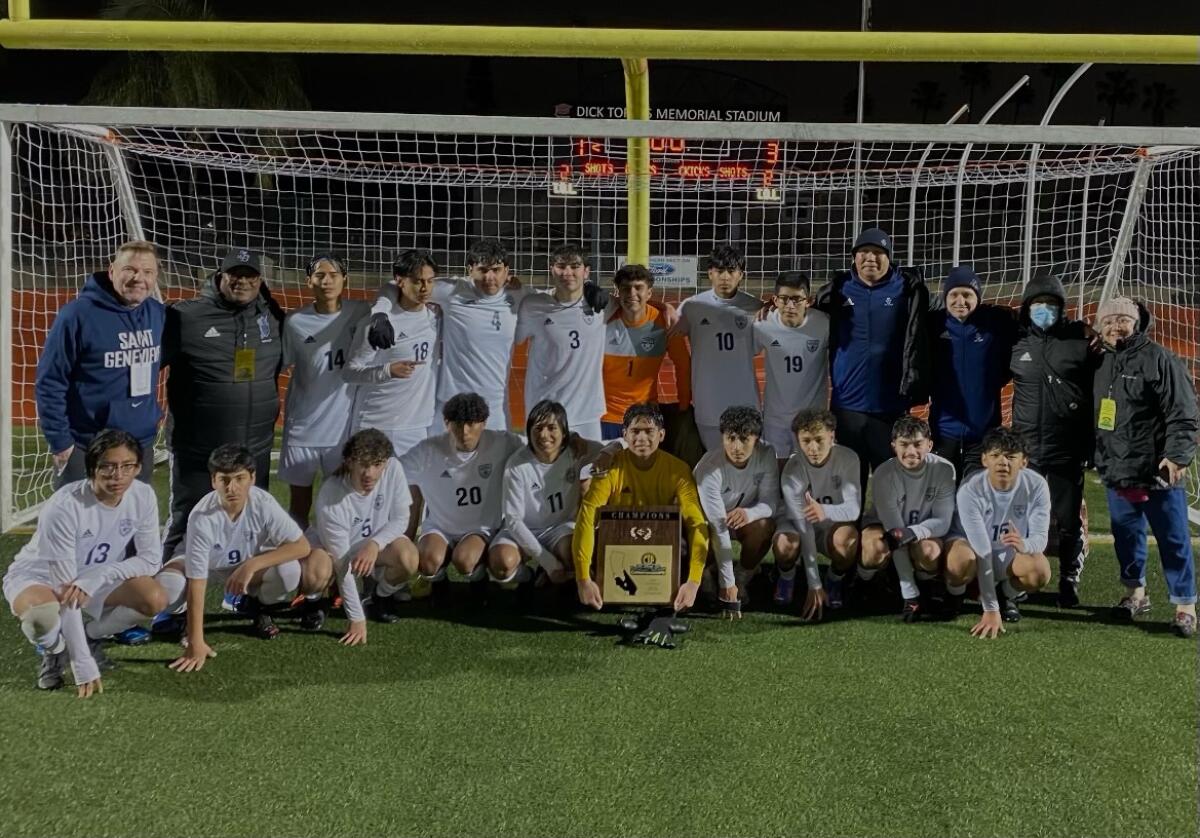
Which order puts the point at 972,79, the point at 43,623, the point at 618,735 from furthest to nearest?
the point at 972,79 < the point at 43,623 < the point at 618,735

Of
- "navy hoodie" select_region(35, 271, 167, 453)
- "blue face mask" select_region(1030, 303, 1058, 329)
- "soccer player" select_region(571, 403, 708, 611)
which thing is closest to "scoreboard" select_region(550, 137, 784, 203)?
"blue face mask" select_region(1030, 303, 1058, 329)

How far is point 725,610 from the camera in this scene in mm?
4641

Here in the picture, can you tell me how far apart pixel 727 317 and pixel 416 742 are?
2798 mm

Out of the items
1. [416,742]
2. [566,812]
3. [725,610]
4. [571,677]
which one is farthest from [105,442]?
[725,610]

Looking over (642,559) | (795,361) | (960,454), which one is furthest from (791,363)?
(642,559)

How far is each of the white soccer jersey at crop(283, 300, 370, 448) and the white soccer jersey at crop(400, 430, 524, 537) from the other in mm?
479

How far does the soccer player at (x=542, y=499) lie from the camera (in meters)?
4.57

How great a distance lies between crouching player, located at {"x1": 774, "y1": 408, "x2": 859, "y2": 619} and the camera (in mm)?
4598

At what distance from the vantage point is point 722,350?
17.1 feet

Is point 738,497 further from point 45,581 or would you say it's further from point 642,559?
A: point 45,581

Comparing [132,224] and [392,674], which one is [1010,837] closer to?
[392,674]

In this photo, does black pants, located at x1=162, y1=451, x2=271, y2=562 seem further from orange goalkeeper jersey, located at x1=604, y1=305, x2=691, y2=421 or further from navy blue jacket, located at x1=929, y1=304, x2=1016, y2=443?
navy blue jacket, located at x1=929, y1=304, x2=1016, y2=443

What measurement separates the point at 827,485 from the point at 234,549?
271cm

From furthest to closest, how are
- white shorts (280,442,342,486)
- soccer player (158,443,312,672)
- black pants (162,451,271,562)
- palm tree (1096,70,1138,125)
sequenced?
palm tree (1096,70,1138,125) < white shorts (280,442,342,486) < black pants (162,451,271,562) < soccer player (158,443,312,672)
